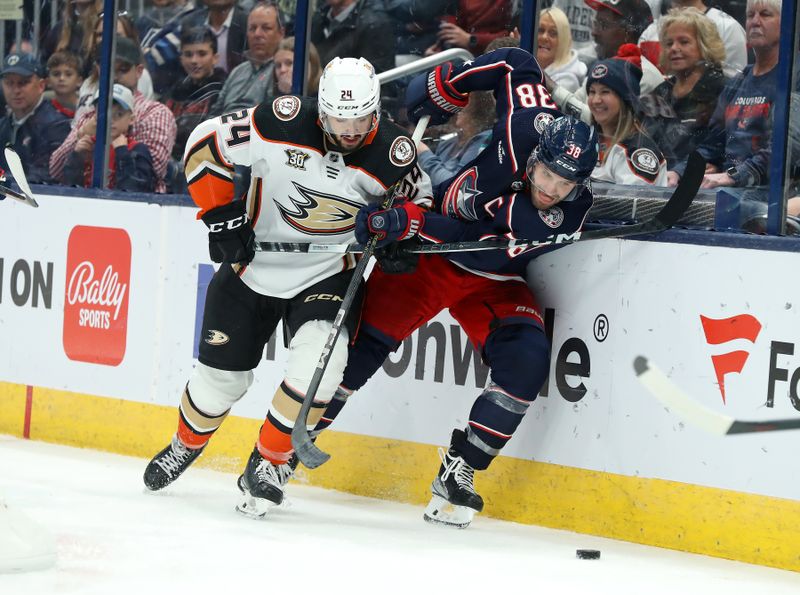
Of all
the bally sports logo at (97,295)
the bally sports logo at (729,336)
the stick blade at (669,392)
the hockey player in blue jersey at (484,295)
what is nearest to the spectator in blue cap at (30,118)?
the bally sports logo at (97,295)

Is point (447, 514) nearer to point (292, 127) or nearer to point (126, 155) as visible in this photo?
point (292, 127)

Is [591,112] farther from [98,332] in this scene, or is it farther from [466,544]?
[98,332]

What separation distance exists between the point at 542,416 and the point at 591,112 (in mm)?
970

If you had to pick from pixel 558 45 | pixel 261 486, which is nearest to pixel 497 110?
pixel 558 45

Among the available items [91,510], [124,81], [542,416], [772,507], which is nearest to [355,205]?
[542,416]

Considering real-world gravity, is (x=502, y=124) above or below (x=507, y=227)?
above

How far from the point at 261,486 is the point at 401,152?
1.05 meters

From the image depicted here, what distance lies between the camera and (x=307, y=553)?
3.51 metres

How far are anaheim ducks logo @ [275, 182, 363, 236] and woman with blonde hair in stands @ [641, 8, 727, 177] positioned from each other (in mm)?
946

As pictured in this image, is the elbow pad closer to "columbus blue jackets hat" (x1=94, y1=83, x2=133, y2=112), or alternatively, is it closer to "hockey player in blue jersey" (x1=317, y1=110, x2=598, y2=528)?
"hockey player in blue jersey" (x1=317, y1=110, x2=598, y2=528)

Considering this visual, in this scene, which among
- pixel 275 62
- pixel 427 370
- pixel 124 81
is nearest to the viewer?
pixel 427 370

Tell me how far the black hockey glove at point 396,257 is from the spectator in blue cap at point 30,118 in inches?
86.4

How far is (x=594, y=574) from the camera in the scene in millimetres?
3479

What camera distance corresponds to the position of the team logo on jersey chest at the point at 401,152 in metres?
3.96
